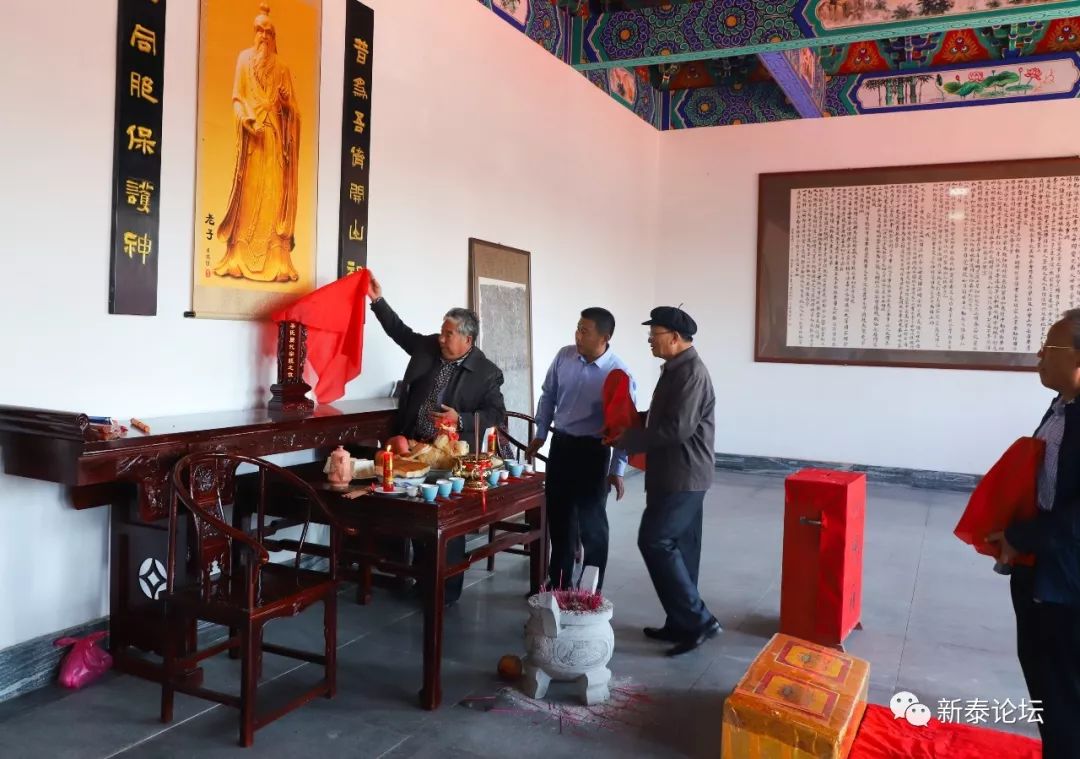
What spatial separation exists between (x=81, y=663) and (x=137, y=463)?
28.9 inches

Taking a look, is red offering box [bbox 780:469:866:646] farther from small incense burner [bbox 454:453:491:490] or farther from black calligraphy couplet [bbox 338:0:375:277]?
black calligraphy couplet [bbox 338:0:375:277]

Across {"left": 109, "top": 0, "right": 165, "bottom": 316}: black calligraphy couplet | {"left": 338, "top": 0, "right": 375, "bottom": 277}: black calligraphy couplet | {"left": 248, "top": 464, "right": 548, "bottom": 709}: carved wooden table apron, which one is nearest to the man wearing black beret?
{"left": 248, "top": 464, "right": 548, "bottom": 709}: carved wooden table apron

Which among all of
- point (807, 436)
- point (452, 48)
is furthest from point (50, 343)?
point (807, 436)

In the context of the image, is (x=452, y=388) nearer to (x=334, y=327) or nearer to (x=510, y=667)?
(x=334, y=327)

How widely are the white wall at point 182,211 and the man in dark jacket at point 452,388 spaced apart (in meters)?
0.51

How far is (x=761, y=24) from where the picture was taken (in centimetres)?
525

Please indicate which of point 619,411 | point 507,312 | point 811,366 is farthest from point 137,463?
point 811,366

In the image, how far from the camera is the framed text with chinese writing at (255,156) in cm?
326

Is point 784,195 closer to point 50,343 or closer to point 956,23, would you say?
point 956,23

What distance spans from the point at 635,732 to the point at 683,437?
1063 mm

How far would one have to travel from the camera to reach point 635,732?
2605 mm

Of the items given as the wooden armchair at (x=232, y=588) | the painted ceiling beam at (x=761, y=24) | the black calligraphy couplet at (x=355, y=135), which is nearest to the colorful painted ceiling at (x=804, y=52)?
the painted ceiling beam at (x=761, y=24)

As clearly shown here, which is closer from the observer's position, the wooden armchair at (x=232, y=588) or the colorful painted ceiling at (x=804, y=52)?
the wooden armchair at (x=232, y=588)

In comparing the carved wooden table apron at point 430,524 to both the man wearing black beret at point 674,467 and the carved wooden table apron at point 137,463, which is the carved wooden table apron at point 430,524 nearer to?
the carved wooden table apron at point 137,463
